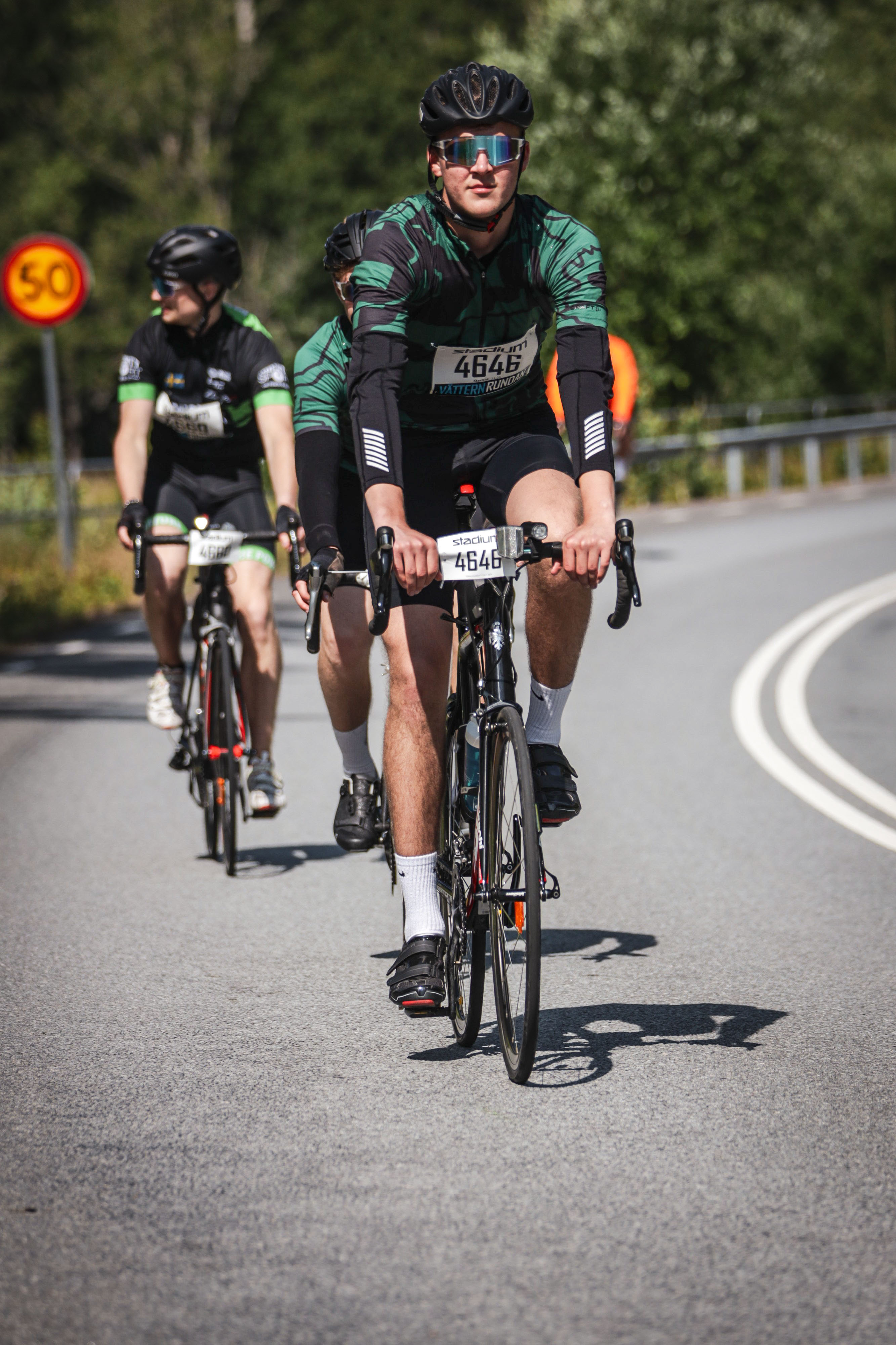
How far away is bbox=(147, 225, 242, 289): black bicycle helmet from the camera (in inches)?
264

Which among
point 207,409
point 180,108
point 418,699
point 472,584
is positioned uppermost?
point 180,108

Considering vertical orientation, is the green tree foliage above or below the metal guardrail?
above

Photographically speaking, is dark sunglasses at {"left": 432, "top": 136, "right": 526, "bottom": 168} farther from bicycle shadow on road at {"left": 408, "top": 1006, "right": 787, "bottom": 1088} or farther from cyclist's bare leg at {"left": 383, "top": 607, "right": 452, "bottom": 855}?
bicycle shadow on road at {"left": 408, "top": 1006, "right": 787, "bottom": 1088}

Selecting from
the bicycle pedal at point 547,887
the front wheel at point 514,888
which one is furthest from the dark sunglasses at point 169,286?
the bicycle pedal at point 547,887

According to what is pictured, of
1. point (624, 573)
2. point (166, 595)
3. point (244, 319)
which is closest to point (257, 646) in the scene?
point (166, 595)

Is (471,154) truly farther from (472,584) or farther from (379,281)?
(472,584)

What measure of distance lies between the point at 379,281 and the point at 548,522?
2.28ft

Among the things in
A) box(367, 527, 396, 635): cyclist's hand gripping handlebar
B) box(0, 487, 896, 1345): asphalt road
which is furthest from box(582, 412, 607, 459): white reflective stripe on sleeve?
box(0, 487, 896, 1345): asphalt road

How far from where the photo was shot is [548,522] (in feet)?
13.8

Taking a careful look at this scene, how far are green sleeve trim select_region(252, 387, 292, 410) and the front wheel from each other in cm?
303

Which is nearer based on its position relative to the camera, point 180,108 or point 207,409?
point 207,409

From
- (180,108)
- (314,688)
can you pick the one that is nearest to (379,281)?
(314,688)

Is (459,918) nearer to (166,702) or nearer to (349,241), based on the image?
(349,241)

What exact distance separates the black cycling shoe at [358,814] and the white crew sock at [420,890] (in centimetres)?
82
